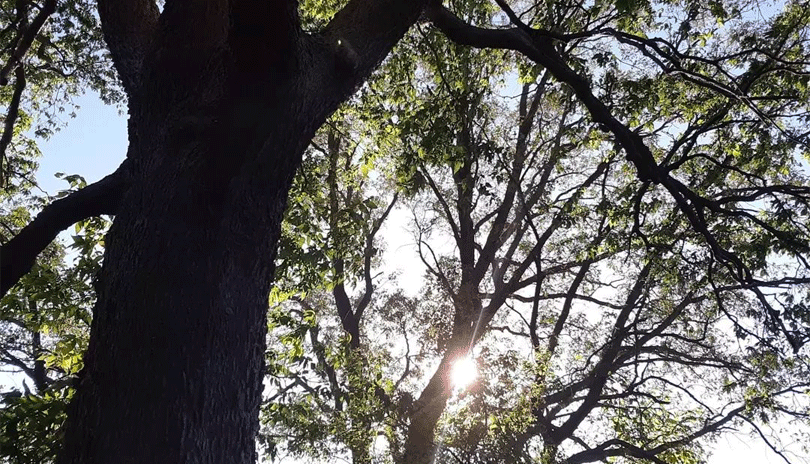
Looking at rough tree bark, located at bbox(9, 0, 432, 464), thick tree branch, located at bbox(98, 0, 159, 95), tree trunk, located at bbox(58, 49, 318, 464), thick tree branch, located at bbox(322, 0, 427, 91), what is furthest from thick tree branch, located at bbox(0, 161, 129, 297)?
thick tree branch, located at bbox(322, 0, 427, 91)

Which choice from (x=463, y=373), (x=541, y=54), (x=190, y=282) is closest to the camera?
(x=190, y=282)

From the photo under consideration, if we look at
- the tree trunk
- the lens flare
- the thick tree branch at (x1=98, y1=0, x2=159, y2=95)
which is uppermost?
the lens flare

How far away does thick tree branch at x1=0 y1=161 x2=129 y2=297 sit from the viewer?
2504 millimetres

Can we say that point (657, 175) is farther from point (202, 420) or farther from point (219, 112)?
point (202, 420)

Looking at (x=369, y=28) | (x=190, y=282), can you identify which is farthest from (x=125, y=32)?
(x=190, y=282)

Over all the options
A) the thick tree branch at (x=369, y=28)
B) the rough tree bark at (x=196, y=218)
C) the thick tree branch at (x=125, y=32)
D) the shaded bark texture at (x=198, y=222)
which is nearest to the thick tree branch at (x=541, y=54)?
the thick tree branch at (x=369, y=28)

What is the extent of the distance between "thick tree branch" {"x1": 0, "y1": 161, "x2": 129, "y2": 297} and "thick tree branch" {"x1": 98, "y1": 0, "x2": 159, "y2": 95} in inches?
19.9

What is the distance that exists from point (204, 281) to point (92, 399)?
50 centimetres

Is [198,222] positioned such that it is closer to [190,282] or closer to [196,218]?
[196,218]

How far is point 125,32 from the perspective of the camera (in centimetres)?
283

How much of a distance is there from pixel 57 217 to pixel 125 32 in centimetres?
96

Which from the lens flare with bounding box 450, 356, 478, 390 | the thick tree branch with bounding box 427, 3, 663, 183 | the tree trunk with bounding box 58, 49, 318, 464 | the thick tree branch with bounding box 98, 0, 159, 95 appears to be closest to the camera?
the tree trunk with bounding box 58, 49, 318, 464

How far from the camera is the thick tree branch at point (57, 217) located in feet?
8.21

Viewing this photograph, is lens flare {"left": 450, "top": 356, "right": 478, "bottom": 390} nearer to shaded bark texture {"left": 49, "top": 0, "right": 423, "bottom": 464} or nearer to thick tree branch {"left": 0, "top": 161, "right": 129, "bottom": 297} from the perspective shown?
shaded bark texture {"left": 49, "top": 0, "right": 423, "bottom": 464}
